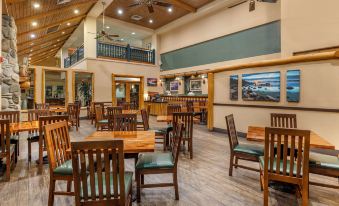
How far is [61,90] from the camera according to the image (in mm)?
9883

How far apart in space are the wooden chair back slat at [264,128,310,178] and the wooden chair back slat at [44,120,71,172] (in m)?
2.29

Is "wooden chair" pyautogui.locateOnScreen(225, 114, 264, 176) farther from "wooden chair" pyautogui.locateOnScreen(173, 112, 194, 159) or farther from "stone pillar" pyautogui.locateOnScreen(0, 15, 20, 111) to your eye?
"stone pillar" pyautogui.locateOnScreen(0, 15, 20, 111)

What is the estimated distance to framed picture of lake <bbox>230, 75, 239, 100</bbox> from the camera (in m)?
5.82

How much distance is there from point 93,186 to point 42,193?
1.64 metres

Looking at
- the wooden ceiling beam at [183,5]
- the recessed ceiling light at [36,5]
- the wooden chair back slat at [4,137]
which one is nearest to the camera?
the wooden chair back slat at [4,137]

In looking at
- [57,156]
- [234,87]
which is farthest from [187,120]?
[234,87]

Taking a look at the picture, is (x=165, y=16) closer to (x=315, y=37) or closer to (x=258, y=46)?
(x=258, y=46)

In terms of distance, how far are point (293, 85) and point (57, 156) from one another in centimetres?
484

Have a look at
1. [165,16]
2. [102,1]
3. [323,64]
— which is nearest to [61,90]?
[102,1]

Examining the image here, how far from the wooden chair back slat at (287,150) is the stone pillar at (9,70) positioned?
249 inches

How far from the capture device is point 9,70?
557 cm

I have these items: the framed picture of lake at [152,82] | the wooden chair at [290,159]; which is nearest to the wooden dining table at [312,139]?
the wooden chair at [290,159]

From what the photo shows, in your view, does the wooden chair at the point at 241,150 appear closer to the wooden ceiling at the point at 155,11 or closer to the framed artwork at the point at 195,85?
the framed artwork at the point at 195,85

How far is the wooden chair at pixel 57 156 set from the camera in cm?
208
